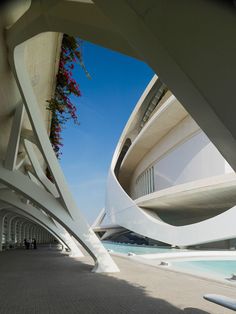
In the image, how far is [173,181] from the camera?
3375 cm

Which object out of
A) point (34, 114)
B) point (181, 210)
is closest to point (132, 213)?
point (181, 210)

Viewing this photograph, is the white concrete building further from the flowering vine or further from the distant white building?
the distant white building

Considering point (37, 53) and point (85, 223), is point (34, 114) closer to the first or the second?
point (37, 53)

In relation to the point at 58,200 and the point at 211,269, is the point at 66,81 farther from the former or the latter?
the point at 211,269

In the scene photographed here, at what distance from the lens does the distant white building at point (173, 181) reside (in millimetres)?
27438

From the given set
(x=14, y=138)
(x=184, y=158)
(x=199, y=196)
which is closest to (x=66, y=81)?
(x=14, y=138)

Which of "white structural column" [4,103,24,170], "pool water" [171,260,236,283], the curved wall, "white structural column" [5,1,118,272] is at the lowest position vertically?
"pool water" [171,260,236,283]

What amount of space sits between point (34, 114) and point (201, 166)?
77.9ft

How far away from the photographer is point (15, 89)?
28.8 feet

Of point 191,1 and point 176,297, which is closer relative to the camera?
point 191,1

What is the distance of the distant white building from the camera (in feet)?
90.0

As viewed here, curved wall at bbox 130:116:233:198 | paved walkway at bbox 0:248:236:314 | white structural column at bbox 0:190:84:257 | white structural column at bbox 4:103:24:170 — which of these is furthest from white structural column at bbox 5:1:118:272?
curved wall at bbox 130:116:233:198

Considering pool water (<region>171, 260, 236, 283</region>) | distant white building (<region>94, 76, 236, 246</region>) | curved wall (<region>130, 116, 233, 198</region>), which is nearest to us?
pool water (<region>171, 260, 236, 283</region>)

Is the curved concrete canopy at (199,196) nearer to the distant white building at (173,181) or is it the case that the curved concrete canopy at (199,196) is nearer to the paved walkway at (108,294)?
the distant white building at (173,181)
